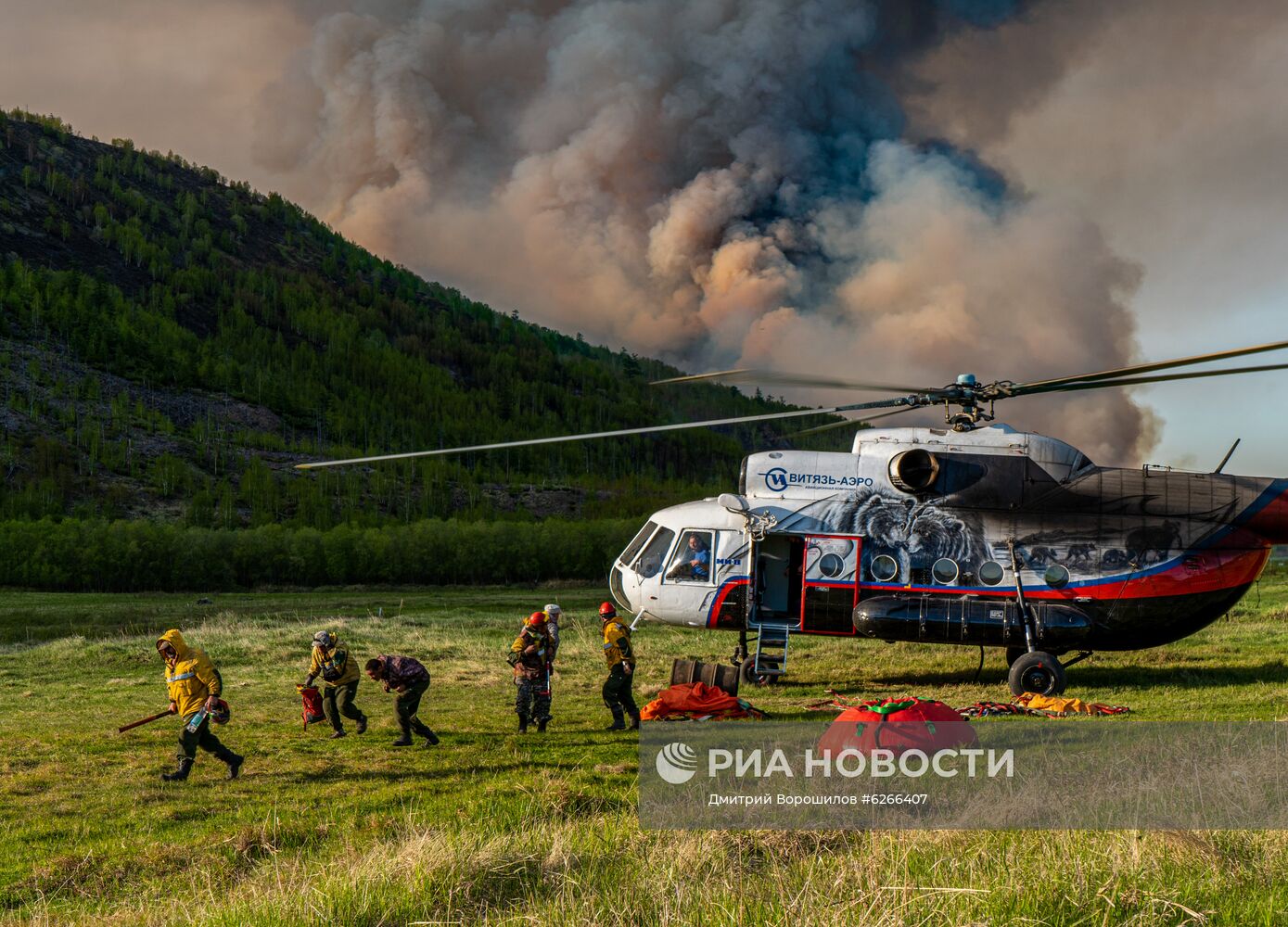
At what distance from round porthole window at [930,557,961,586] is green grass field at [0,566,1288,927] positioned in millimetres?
2138

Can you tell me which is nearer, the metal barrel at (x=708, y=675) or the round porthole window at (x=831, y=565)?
the metal barrel at (x=708, y=675)

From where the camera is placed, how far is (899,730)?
10.6m

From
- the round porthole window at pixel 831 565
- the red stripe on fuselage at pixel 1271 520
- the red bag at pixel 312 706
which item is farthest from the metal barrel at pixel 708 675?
the red stripe on fuselage at pixel 1271 520

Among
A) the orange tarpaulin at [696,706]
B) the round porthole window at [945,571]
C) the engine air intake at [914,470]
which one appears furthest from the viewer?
the engine air intake at [914,470]

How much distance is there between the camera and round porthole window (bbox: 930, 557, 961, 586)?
17938 mm

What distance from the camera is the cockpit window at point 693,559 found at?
19.1 meters

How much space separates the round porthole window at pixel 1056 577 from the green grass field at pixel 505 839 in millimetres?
2026

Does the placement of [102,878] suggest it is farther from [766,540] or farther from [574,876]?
[766,540]

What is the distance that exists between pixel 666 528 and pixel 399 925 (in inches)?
543

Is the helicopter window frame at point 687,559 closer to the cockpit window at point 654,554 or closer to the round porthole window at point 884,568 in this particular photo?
the cockpit window at point 654,554

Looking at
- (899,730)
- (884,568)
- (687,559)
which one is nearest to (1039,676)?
(884,568)

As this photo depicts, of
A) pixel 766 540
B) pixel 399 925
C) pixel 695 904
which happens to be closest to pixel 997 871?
pixel 695 904

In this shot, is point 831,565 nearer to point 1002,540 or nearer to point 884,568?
point 884,568

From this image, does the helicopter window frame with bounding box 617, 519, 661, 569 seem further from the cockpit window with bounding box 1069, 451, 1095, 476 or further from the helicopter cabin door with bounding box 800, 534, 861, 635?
the cockpit window with bounding box 1069, 451, 1095, 476
